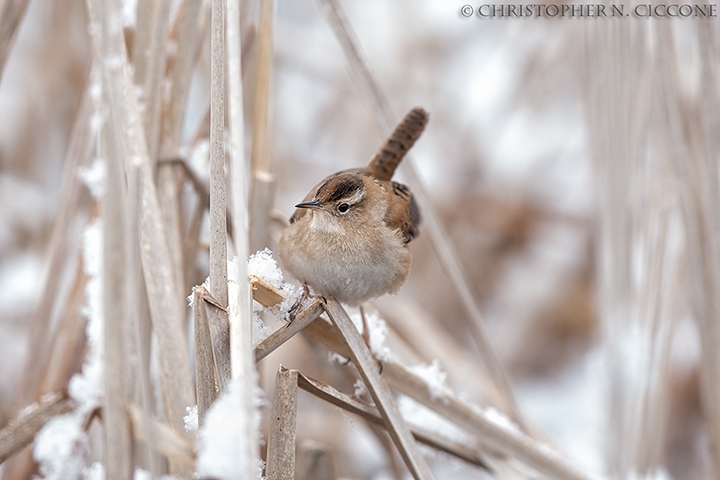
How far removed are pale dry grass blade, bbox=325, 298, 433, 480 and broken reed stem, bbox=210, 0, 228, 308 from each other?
12.3 inches

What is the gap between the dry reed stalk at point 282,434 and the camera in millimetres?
1281

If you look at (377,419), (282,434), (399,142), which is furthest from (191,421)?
(399,142)

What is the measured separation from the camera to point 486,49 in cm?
414

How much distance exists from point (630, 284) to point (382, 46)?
265 centimetres

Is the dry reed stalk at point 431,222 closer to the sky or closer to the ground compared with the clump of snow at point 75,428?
closer to the sky

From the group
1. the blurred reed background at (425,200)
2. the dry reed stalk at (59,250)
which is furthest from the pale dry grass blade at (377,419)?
the dry reed stalk at (59,250)

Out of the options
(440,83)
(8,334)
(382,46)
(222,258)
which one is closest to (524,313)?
(440,83)

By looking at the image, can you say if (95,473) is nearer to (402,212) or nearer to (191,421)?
(191,421)

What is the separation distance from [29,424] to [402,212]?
1110 mm

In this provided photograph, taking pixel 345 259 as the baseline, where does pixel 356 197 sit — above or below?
above

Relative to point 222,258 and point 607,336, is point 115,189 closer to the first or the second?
point 222,258

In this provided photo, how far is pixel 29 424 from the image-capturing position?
5.07 feet

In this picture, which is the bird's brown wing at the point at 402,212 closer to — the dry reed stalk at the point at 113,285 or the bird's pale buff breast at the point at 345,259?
the bird's pale buff breast at the point at 345,259

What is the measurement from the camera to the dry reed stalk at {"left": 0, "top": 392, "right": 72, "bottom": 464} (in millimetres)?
1493
